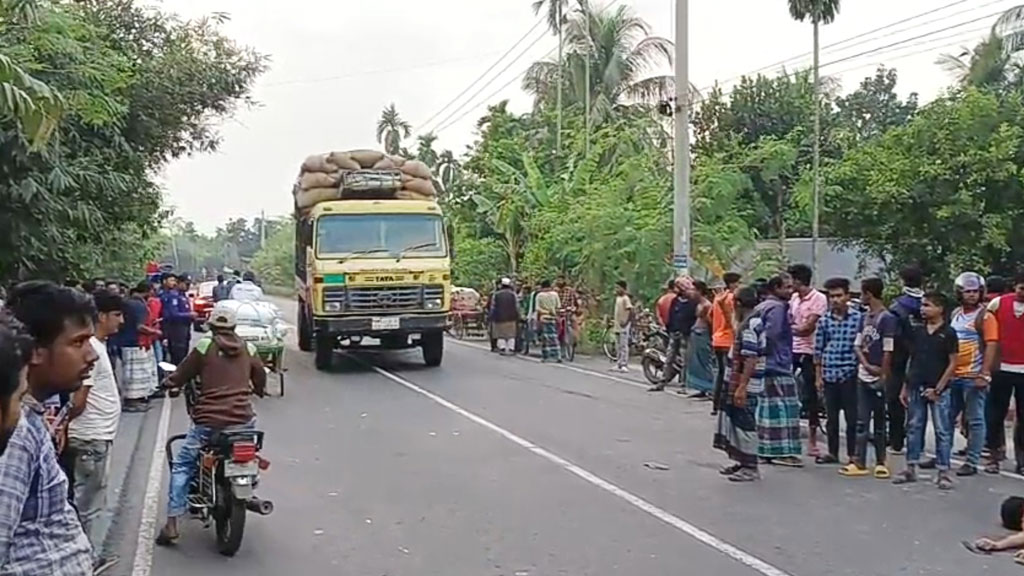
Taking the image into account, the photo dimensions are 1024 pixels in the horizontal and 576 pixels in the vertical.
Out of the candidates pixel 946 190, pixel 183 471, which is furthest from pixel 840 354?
pixel 946 190

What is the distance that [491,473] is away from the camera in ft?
35.8

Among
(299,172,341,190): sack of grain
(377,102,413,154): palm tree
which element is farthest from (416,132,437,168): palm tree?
(299,172,341,190): sack of grain

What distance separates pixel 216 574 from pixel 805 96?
3860cm

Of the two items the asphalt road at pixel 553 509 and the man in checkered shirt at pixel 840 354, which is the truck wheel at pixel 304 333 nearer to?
the asphalt road at pixel 553 509

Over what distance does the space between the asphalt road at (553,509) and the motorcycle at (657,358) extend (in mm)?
3396

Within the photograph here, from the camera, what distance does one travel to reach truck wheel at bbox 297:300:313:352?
78.3 ft

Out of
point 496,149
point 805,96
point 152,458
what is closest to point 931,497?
point 152,458

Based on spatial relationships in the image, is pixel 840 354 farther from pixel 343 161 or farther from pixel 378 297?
pixel 343 161

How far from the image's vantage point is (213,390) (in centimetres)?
806

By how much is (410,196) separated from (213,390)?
1448 centimetres

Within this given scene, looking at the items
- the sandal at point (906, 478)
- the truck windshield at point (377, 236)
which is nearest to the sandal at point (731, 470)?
the sandal at point (906, 478)

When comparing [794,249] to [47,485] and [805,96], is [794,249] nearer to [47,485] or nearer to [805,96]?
[805,96]

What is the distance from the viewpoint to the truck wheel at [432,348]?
21.7m

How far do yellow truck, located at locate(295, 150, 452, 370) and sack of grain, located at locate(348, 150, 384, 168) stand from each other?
1052mm
